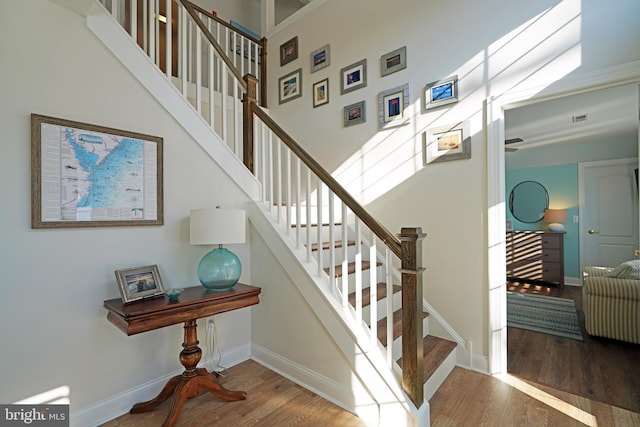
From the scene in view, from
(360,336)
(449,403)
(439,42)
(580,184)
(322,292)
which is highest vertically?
(439,42)

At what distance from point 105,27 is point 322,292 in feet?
7.07

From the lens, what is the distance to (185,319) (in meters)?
1.65

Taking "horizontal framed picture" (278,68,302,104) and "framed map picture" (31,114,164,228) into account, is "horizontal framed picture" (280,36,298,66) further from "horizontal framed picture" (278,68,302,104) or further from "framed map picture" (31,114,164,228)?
"framed map picture" (31,114,164,228)

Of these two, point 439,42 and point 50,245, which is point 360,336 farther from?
point 439,42

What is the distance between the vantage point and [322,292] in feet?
6.12

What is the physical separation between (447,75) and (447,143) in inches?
22.0

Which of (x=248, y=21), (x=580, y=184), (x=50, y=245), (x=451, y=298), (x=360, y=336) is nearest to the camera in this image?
(x=50, y=245)

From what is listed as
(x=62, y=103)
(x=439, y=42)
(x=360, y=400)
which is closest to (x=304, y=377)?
(x=360, y=400)

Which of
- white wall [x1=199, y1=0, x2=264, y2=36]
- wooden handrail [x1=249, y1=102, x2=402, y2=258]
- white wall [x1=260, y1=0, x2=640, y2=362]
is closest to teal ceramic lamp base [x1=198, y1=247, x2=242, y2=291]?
wooden handrail [x1=249, y1=102, x2=402, y2=258]

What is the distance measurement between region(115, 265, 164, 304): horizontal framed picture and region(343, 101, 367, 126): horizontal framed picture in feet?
7.12

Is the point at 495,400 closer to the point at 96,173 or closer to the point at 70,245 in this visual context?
the point at 70,245

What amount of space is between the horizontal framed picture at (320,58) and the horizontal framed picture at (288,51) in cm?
32

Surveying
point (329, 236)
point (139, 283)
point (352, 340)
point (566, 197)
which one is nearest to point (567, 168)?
point (566, 197)

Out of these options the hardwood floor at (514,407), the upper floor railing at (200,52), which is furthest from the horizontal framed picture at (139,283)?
the hardwood floor at (514,407)
